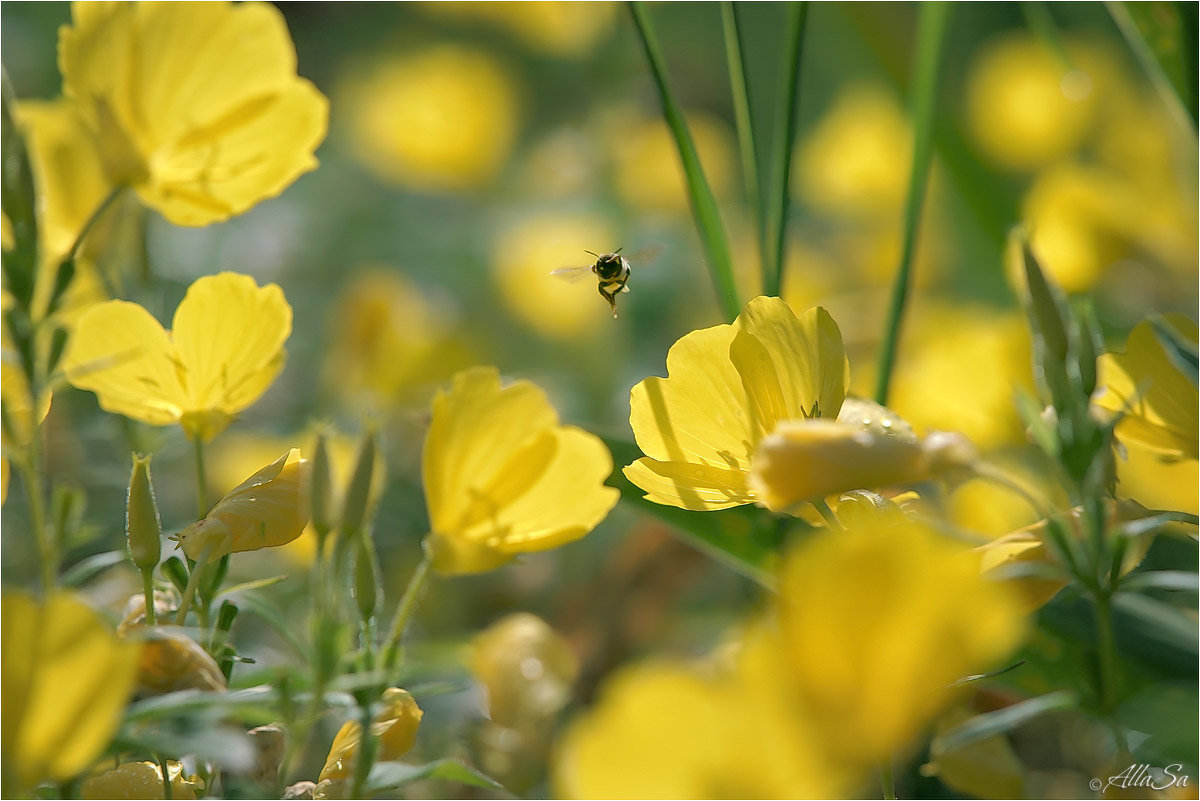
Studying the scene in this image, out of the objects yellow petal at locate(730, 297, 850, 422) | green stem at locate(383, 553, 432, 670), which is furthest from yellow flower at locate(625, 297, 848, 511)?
green stem at locate(383, 553, 432, 670)

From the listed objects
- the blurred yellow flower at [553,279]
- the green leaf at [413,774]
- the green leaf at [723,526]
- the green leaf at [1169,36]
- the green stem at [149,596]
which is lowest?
the blurred yellow flower at [553,279]

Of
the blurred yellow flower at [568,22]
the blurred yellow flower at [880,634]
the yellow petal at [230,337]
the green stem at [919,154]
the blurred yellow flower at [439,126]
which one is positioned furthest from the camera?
the blurred yellow flower at [439,126]

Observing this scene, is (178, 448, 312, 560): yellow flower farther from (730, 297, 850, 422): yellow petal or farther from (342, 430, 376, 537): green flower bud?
(730, 297, 850, 422): yellow petal

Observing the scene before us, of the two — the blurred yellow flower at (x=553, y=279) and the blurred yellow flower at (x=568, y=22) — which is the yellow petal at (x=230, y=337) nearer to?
the blurred yellow flower at (x=553, y=279)

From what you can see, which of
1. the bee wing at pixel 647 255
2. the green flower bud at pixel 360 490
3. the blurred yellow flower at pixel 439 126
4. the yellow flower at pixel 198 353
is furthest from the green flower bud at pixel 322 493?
the blurred yellow flower at pixel 439 126

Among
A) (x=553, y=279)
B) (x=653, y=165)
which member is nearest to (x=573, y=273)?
(x=553, y=279)

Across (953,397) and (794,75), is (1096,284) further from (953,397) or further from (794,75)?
(794,75)
